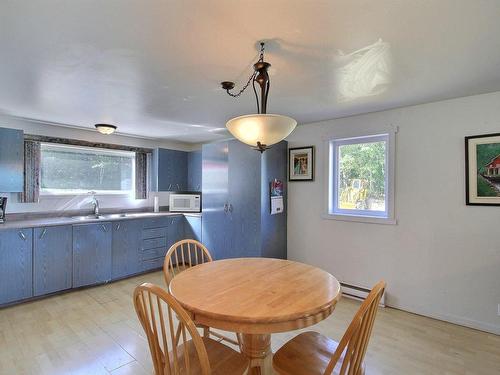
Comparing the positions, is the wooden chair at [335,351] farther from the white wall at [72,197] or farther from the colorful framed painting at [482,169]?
the white wall at [72,197]

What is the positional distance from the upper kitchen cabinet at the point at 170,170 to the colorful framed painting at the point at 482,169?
13.3 feet

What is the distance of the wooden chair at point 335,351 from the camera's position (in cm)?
101

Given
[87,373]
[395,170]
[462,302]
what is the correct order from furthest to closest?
[395,170] < [462,302] < [87,373]

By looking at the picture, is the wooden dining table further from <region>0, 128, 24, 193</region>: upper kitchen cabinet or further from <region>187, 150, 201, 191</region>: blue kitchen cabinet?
<region>187, 150, 201, 191</region>: blue kitchen cabinet

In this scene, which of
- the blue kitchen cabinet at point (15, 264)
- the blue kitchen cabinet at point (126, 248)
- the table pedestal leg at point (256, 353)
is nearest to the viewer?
the table pedestal leg at point (256, 353)

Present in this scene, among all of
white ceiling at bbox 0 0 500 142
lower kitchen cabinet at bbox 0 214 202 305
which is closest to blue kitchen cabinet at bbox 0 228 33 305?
lower kitchen cabinet at bbox 0 214 202 305

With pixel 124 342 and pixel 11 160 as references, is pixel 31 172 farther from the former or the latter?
pixel 124 342

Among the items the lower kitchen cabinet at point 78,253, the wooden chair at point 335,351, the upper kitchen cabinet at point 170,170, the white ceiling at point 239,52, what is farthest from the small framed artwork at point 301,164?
the wooden chair at point 335,351

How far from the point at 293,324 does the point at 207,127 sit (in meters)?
3.07

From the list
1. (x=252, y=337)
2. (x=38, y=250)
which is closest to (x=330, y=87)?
(x=252, y=337)

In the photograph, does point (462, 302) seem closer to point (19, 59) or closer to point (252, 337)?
point (252, 337)

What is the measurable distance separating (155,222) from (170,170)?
1.03m

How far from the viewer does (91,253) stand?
338cm

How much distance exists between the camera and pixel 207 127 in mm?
3742
